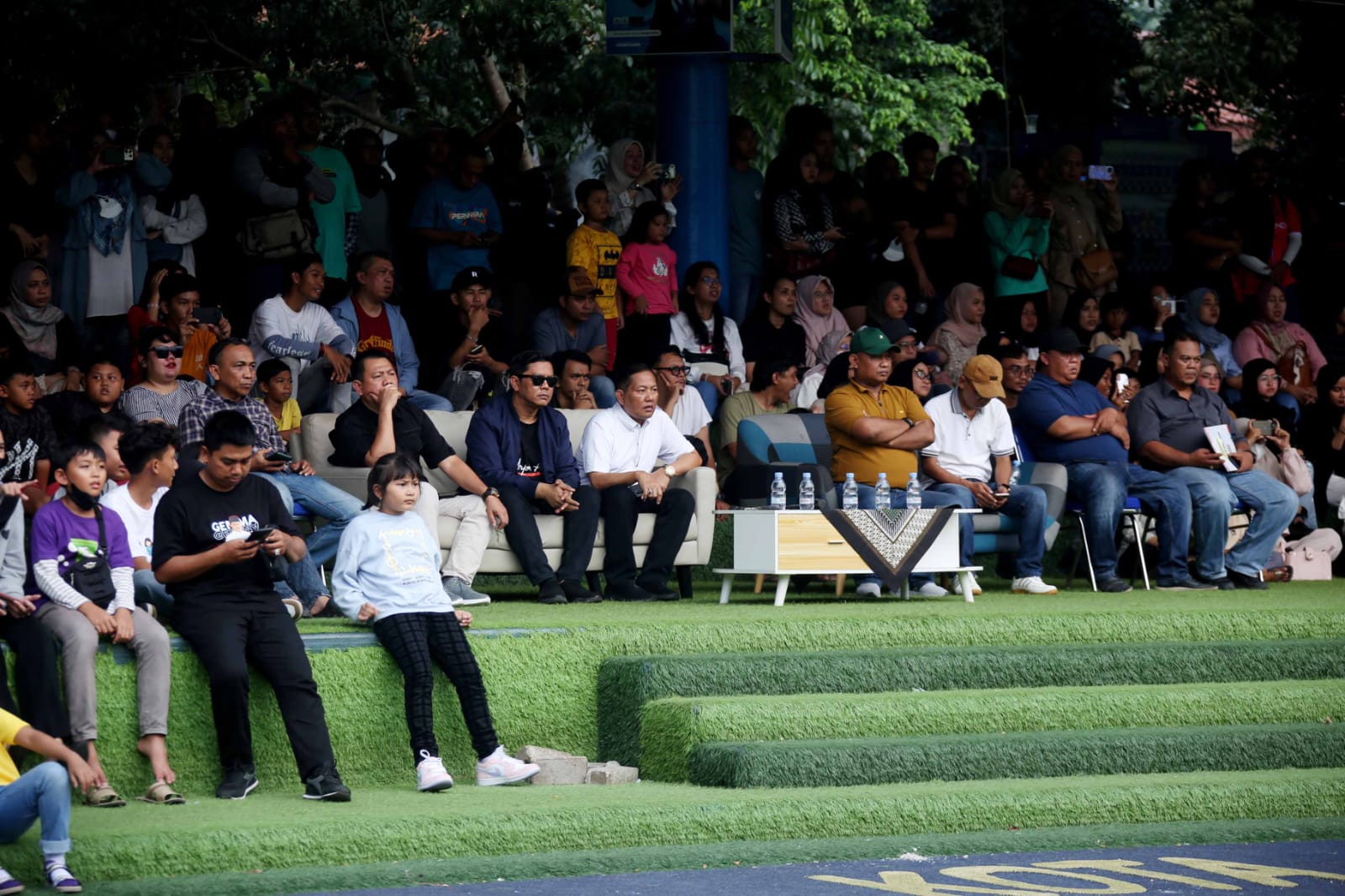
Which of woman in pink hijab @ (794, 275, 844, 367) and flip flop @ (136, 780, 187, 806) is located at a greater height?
woman in pink hijab @ (794, 275, 844, 367)

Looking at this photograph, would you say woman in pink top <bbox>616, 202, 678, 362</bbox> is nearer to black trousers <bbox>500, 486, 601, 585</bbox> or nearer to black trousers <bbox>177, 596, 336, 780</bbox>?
black trousers <bbox>500, 486, 601, 585</bbox>

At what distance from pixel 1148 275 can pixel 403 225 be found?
6.26 metres

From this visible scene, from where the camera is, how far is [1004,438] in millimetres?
10008

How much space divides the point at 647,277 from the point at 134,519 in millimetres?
5172

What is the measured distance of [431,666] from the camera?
7246 mm

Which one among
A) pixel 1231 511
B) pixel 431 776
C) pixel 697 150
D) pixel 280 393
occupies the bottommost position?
pixel 431 776

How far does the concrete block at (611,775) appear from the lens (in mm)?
7195

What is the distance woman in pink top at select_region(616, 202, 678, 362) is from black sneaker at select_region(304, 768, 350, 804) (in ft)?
17.8

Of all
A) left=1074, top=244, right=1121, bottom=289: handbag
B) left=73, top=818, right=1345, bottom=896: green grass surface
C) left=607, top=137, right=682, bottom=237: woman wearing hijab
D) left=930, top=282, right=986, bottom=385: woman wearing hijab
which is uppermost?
left=607, top=137, right=682, bottom=237: woman wearing hijab

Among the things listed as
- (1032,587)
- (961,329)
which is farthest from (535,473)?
(961,329)

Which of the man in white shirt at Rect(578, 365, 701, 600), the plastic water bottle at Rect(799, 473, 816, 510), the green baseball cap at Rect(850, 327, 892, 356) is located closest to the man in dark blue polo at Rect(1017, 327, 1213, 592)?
the green baseball cap at Rect(850, 327, 892, 356)

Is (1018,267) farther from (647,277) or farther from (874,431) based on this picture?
(874,431)

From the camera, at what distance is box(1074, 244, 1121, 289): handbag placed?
13.7m

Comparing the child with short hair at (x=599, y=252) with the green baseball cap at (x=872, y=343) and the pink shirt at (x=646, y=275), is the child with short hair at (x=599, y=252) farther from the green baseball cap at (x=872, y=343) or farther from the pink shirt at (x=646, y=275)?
the green baseball cap at (x=872, y=343)
